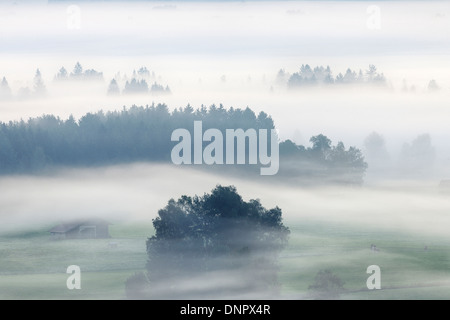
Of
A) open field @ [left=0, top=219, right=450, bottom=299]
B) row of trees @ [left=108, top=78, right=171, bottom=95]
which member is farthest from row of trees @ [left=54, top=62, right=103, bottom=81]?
open field @ [left=0, top=219, right=450, bottom=299]

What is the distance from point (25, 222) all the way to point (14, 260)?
155 cm

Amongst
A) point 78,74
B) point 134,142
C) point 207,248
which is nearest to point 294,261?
point 207,248

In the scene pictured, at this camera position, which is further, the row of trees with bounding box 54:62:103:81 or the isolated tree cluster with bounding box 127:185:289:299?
the row of trees with bounding box 54:62:103:81

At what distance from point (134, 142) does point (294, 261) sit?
6.64 metres

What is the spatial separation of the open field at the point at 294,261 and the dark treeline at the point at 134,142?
222 centimetres

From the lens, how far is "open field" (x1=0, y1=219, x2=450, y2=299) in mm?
31562

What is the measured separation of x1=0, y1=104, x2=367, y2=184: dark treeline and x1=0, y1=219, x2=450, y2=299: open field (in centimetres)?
222

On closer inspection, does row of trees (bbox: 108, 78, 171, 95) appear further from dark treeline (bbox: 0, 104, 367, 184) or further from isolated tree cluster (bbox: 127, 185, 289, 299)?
isolated tree cluster (bbox: 127, 185, 289, 299)

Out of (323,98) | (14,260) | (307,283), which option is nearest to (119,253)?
(14,260)

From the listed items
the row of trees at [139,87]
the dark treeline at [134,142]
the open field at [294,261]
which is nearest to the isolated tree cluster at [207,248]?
the open field at [294,261]

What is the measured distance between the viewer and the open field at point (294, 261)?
3156 centimetres

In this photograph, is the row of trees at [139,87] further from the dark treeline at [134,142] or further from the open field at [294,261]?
the open field at [294,261]

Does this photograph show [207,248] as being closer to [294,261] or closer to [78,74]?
[294,261]

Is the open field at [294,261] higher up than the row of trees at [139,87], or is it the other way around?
the row of trees at [139,87]
